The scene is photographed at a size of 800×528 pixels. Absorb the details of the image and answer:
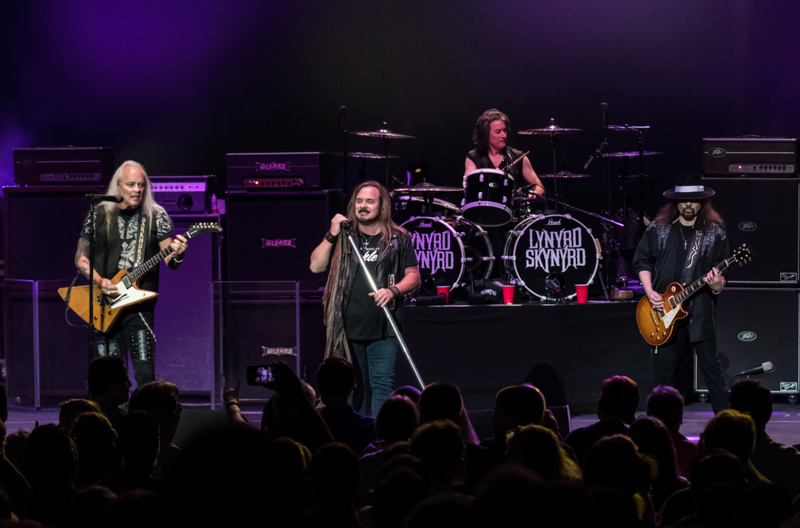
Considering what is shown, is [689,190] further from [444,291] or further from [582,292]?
[444,291]

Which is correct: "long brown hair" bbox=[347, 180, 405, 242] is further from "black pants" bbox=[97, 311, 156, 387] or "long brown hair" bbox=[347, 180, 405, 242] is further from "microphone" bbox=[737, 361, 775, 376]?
"microphone" bbox=[737, 361, 775, 376]

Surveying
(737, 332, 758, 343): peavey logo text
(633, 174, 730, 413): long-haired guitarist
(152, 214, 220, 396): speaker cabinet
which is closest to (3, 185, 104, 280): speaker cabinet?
(152, 214, 220, 396): speaker cabinet

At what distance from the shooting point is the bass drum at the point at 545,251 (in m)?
7.94

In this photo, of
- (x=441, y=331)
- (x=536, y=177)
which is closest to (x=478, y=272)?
(x=441, y=331)

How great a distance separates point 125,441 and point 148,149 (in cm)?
759

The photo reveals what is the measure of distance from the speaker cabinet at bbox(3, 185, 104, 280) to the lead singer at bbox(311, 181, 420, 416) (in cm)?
308

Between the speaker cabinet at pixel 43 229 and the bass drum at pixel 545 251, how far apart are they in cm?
394

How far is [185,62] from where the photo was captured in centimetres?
970

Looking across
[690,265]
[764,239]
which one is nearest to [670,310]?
[690,265]

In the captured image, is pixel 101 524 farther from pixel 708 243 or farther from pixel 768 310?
pixel 768 310

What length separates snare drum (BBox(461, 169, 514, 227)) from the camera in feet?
26.8

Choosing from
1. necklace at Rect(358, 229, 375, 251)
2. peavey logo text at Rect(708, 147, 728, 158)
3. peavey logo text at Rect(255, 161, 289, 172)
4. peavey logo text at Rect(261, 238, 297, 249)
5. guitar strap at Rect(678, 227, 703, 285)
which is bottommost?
guitar strap at Rect(678, 227, 703, 285)

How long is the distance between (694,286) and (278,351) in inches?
141

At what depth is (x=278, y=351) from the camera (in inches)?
300
